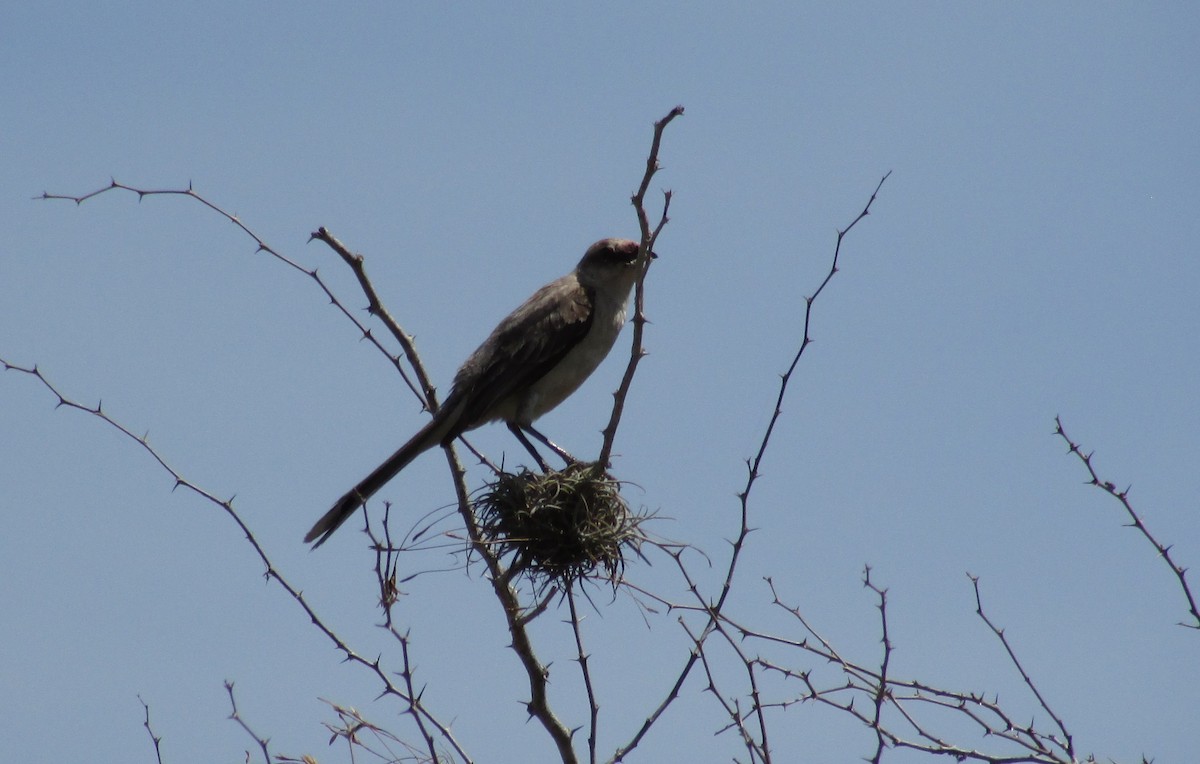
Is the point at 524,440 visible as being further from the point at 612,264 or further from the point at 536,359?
the point at 612,264

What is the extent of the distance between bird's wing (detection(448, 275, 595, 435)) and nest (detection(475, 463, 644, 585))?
5.19ft

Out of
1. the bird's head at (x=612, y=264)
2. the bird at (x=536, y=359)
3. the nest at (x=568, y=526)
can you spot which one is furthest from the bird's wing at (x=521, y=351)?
the nest at (x=568, y=526)

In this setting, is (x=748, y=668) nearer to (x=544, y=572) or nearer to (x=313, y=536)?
(x=544, y=572)

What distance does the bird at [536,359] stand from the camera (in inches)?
300

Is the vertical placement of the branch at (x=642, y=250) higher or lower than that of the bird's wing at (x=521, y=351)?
lower

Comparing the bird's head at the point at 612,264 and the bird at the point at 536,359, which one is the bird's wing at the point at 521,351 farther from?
the bird's head at the point at 612,264

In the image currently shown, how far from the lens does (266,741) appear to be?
488cm

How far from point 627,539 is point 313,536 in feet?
6.80

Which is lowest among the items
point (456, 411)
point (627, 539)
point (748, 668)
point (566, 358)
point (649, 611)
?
point (748, 668)

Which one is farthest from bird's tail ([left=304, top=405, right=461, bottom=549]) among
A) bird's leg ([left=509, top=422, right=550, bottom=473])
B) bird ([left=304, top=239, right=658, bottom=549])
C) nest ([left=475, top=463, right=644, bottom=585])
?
nest ([left=475, top=463, right=644, bottom=585])

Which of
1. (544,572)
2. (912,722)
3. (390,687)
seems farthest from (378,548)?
(912,722)

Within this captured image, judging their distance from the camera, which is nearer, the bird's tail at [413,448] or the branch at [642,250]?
the branch at [642,250]

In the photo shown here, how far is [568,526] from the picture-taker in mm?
6082

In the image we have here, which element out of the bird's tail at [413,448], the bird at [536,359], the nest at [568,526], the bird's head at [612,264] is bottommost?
the nest at [568,526]
